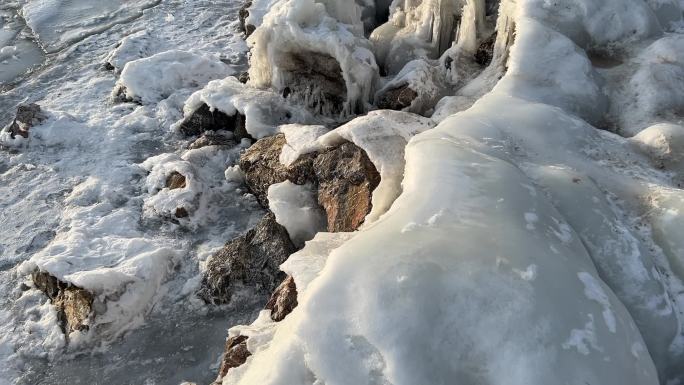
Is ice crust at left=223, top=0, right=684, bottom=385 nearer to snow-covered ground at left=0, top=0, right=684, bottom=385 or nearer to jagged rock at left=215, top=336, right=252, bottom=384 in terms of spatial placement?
snow-covered ground at left=0, top=0, right=684, bottom=385

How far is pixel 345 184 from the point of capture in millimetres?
5391

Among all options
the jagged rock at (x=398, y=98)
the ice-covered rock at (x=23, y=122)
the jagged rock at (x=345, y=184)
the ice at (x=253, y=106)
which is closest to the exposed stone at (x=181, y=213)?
the ice at (x=253, y=106)

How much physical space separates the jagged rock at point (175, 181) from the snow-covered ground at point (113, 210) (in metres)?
0.09

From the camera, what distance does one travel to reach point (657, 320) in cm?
365

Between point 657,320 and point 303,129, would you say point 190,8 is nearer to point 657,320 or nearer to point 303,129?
point 303,129

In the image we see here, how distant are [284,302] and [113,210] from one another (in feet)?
12.0

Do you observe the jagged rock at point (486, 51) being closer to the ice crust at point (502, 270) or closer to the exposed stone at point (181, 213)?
the ice crust at point (502, 270)

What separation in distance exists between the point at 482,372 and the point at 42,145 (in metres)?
7.77

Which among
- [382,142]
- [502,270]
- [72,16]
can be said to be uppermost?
[502,270]

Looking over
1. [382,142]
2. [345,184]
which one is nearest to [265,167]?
[345,184]

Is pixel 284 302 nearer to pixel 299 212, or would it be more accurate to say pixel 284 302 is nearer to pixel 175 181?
pixel 299 212

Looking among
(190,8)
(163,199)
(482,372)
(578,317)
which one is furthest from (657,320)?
(190,8)

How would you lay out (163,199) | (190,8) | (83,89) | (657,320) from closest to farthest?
(657,320) < (163,199) < (83,89) < (190,8)

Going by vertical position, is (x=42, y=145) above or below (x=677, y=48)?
below
